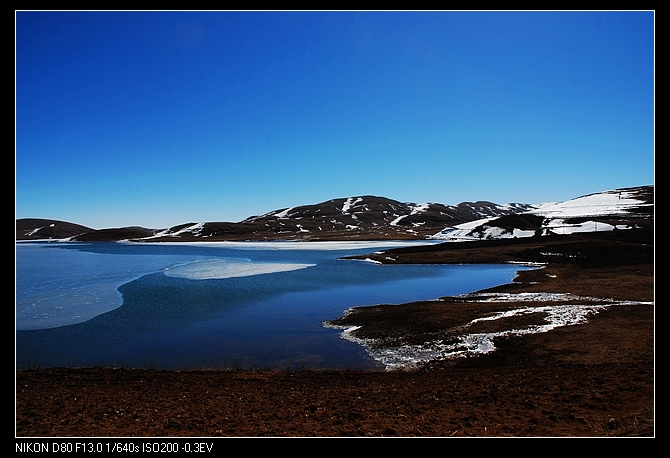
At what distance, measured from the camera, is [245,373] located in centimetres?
1452

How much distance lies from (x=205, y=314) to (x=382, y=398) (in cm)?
1810

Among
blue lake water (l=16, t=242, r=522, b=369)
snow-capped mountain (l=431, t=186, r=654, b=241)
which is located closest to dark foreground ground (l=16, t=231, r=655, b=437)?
blue lake water (l=16, t=242, r=522, b=369)

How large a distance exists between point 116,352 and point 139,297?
1486 centimetres

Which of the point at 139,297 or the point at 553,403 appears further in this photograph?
the point at 139,297

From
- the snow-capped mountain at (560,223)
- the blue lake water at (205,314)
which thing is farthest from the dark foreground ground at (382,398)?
the snow-capped mountain at (560,223)

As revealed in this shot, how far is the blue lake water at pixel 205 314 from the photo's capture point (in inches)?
695

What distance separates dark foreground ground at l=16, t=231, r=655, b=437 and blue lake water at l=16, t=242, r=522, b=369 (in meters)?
2.93

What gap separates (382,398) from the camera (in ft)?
37.0

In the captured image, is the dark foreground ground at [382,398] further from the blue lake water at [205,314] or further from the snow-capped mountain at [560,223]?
the snow-capped mountain at [560,223]

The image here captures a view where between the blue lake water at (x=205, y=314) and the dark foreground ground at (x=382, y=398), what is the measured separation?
2.93m

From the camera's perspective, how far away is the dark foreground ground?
900cm

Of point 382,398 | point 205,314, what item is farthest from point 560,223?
point 382,398
